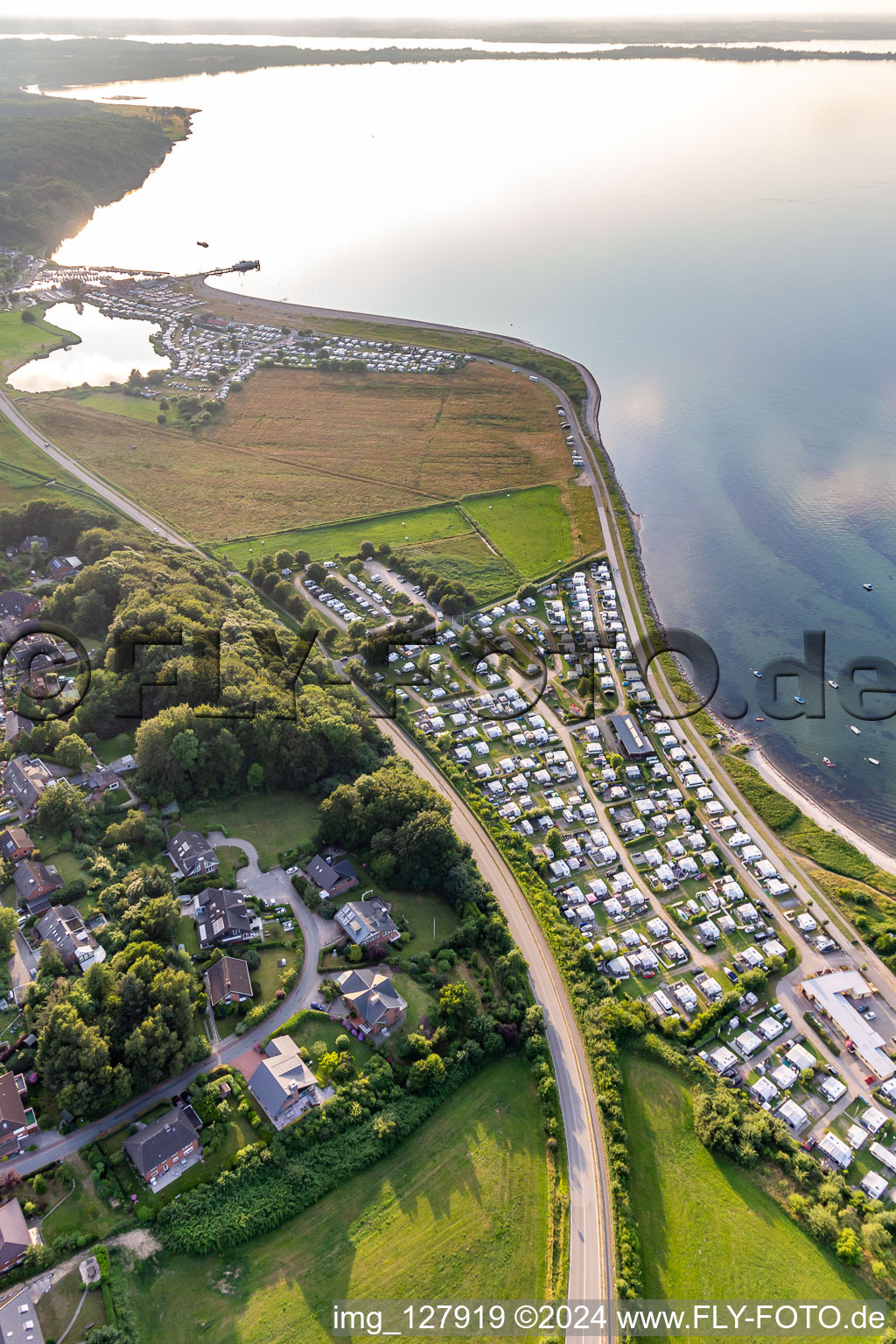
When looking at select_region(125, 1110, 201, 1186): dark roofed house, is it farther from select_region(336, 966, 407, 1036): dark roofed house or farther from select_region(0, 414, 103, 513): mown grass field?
select_region(0, 414, 103, 513): mown grass field

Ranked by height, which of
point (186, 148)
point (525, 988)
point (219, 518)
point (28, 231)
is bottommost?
point (525, 988)

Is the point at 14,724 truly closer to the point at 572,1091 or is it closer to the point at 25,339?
the point at 572,1091

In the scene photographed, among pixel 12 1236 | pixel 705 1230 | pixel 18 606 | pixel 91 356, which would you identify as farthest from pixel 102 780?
pixel 91 356

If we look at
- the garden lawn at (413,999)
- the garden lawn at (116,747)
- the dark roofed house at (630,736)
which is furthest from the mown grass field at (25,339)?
the garden lawn at (413,999)

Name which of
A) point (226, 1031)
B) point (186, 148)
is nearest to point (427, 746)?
point (226, 1031)

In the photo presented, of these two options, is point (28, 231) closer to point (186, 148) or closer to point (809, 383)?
point (186, 148)
